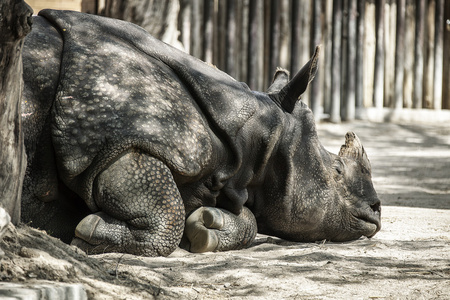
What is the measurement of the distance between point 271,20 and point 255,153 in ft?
18.7

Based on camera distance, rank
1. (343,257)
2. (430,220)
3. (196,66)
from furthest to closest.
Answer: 1. (430,220)
2. (196,66)
3. (343,257)

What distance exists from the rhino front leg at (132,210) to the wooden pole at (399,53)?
768 cm

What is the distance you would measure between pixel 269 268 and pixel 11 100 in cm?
150

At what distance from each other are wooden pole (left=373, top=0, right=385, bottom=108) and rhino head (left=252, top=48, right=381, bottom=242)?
231 inches

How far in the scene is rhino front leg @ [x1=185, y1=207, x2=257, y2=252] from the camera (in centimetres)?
391

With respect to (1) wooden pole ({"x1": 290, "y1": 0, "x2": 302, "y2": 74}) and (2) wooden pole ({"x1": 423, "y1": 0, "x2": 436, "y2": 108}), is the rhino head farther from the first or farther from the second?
(2) wooden pole ({"x1": 423, "y1": 0, "x2": 436, "y2": 108})

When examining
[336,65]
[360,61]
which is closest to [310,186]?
[336,65]

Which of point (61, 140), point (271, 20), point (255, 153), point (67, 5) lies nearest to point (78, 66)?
point (61, 140)

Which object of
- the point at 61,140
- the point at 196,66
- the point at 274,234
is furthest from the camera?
the point at 274,234

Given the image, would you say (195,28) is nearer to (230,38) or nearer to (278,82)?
(230,38)

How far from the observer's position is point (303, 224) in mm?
4512

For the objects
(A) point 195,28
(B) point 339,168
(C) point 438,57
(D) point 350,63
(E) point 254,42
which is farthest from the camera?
(C) point 438,57

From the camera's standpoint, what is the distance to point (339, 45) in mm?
10141

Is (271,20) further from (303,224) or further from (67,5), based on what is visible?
(303,224)
